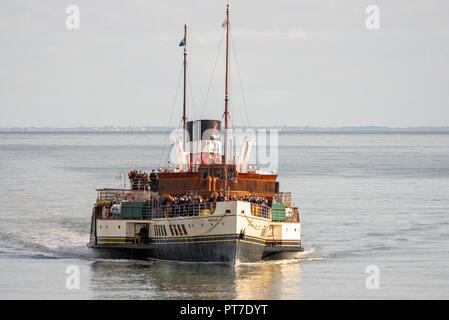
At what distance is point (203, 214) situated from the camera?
60.5m

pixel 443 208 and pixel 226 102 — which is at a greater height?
pixel 226 102

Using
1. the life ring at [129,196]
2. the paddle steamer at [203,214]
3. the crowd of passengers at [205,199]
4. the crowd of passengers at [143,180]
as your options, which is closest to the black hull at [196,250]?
the paddle steamer at [203,214]

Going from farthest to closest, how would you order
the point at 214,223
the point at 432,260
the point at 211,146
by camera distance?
the point at 211,146 < the point at 432,260 < the point at 214,223

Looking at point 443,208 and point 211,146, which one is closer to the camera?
point 211,146

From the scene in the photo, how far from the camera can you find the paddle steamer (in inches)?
2376

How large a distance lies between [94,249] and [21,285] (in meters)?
13.0

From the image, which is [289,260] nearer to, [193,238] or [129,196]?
[193,238]

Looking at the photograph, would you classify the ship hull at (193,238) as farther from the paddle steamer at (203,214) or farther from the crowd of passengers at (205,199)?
the crowd of passengers at (205,199)

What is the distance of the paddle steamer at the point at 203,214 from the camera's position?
6034 cm

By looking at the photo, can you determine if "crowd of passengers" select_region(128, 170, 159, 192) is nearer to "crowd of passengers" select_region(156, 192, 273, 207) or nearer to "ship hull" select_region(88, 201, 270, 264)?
"ship hull" select_region(88, 201, 270, 264)
